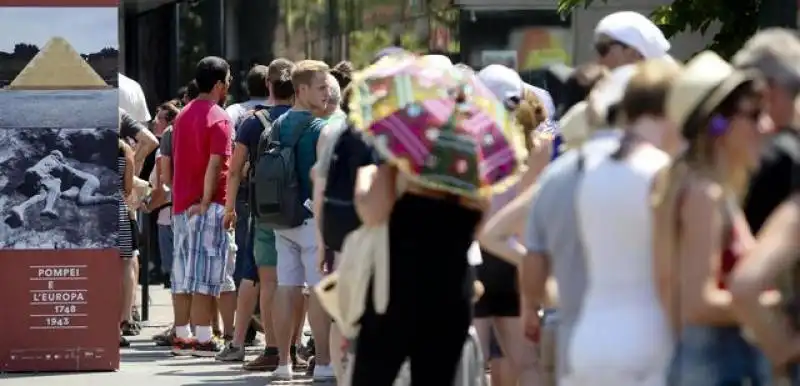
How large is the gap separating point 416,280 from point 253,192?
15.8 ft

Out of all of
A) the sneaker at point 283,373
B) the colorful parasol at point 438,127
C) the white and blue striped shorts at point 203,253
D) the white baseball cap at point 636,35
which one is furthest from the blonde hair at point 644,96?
the white and blue striped shorts at point 203,253

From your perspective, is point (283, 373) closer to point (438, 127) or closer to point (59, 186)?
point (59, 186)

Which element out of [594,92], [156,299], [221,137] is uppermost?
[594,92]

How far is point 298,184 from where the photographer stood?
11281 millimetres

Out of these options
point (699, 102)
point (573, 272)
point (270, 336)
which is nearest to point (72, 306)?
point (270, 336)

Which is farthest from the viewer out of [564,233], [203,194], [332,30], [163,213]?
[332,30]

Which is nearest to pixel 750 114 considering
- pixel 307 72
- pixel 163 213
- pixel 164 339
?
pixel 307 72

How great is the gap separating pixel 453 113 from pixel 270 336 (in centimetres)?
560

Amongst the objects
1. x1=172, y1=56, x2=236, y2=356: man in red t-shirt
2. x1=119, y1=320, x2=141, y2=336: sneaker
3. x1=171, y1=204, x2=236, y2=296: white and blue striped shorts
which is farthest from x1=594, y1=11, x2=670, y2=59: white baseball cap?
x1=119, y1=320, x2=141, y2=336: sneaker

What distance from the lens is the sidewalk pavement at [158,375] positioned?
37.9 ft

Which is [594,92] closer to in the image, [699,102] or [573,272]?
[573,272]

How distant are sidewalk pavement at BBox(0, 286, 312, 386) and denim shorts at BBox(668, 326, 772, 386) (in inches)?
258

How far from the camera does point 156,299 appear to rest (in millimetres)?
19844

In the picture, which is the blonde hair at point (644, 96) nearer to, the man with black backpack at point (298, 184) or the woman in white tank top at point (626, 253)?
the woman in white tank top at point (626, 253)
